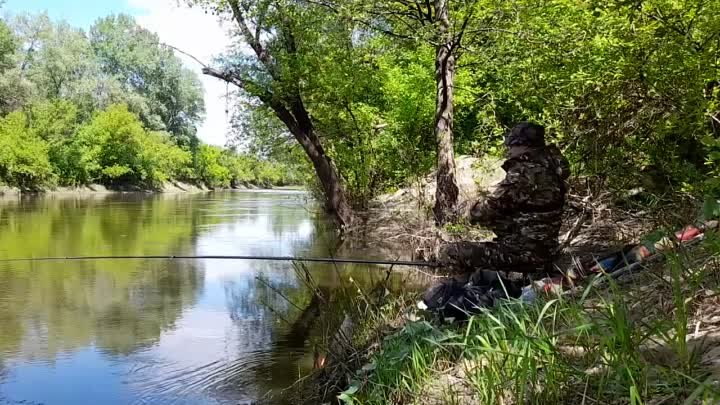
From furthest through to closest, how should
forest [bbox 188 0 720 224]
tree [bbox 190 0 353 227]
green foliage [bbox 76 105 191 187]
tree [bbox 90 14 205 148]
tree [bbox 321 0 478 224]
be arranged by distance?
tree [bbox 90 14 205 148] → green foliage [bbox 76 105 191 187] → tree [bbox 190 0 353 227] → tree [bbox 321 0 478 224] → forest [bbox 188 0 720 224]

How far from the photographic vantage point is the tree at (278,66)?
1372 centimetres

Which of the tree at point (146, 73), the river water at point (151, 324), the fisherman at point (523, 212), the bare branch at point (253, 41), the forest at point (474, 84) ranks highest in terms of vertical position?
the tree at point (146, 73)

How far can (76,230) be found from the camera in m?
17.4

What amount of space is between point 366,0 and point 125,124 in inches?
1793

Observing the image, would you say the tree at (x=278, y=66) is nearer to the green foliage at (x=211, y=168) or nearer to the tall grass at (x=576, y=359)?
the tall grass at (x=576, y=359)

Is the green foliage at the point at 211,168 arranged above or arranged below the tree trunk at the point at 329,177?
above

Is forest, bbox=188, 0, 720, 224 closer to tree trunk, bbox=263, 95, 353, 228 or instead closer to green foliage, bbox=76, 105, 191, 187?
tree trunk, bbox=263, 95, 353, 228

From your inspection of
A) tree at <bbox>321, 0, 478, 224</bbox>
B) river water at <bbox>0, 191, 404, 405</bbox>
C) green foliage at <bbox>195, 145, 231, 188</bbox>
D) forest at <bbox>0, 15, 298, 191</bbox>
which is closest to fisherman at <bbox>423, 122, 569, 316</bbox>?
river water at <bbox>0, 191, 404, 405</bbox>

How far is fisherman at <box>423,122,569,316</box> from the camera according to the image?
16.5 feet

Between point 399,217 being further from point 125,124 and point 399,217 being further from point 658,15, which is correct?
point 125,124

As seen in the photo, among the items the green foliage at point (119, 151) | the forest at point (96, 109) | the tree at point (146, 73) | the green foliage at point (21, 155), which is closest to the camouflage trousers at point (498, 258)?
the forest at point (96, 109)

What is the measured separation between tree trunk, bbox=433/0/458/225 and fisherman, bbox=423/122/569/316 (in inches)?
220

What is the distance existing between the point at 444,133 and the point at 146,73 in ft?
182

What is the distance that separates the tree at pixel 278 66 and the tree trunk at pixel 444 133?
10.6 ft
